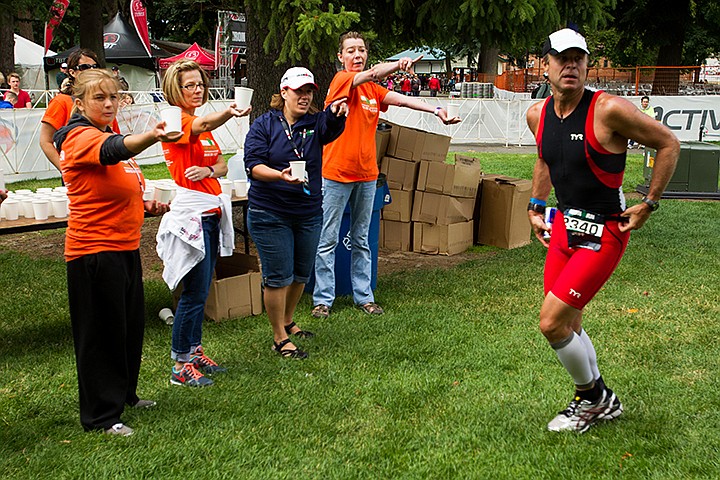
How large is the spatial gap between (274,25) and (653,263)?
458 cm

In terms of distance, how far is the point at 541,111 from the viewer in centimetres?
423

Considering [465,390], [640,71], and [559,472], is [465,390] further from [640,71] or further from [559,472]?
[640,71]

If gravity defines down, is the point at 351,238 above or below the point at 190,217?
below

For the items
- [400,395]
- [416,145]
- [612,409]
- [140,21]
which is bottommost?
[400,395]

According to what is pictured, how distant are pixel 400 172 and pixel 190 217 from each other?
176 inches

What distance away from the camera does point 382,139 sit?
8.80m

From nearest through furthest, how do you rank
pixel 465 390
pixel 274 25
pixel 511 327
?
pixel 465 390 < pixel 511 327 < pixel 274 25

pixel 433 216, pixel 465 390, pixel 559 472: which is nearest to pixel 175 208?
pixel 465 390

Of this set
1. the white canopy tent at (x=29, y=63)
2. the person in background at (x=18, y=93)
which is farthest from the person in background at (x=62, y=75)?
the white canopy tent at (x=29, y=63)

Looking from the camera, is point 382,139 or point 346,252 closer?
point 346,252

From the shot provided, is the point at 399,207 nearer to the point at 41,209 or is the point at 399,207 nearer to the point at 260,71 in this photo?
the point at 260,71

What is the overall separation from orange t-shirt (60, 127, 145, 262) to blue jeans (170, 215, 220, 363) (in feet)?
2.46

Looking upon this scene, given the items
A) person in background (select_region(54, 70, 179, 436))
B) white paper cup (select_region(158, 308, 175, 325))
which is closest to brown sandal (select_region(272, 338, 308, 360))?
white paper cup (select_region(158, 308, 175, 325))

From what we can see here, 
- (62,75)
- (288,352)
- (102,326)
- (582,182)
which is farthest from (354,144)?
(62,75)
